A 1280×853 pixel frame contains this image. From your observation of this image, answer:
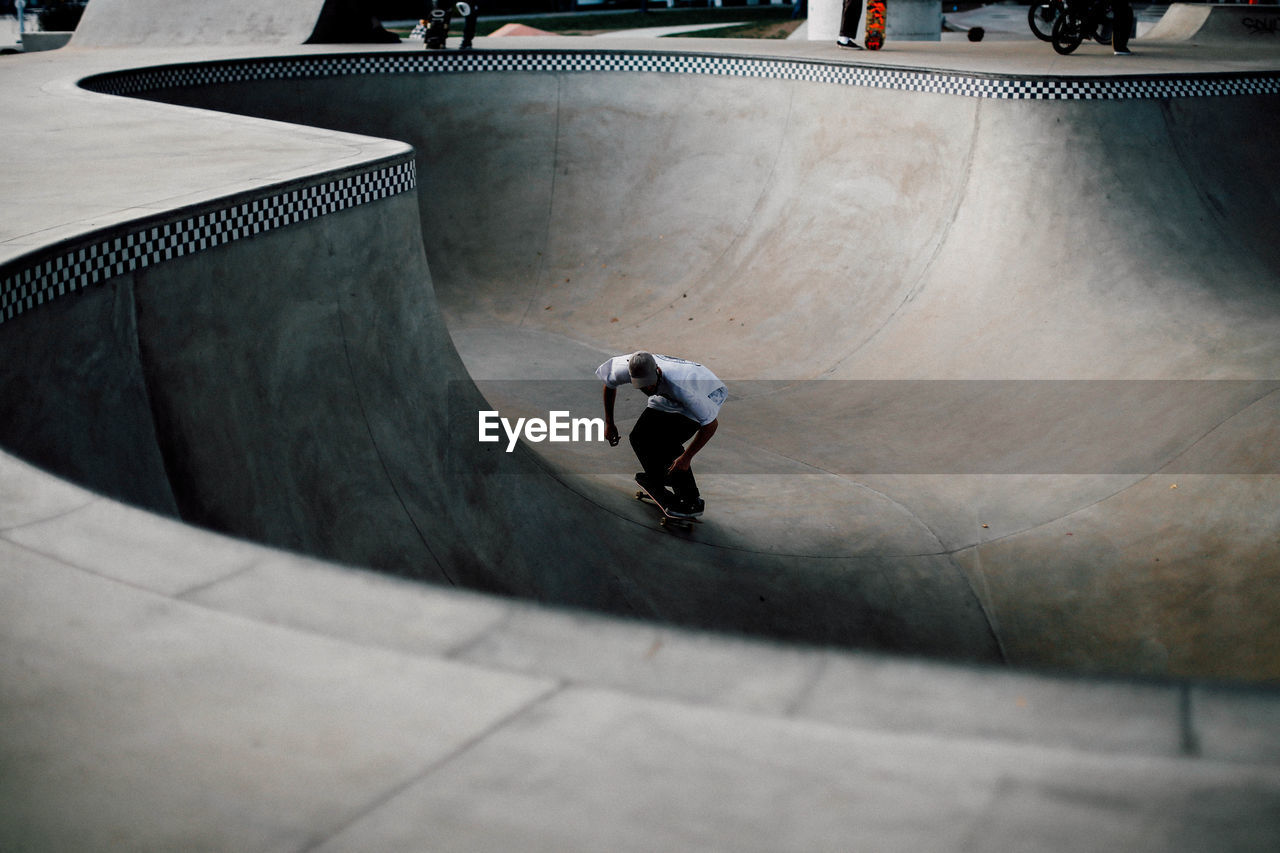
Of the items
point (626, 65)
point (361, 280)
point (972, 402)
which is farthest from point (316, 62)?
point (972, 402)

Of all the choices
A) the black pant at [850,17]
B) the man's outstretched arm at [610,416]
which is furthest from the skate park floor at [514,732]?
the black pant at [850,17]

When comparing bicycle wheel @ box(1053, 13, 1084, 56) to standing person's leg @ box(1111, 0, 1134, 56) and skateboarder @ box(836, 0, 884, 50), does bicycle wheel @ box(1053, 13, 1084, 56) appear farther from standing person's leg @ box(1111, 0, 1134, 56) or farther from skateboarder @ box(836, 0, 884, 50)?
skateboarder @ box(836, 0, 884, 50)

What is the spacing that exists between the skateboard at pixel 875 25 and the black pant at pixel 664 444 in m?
9.47

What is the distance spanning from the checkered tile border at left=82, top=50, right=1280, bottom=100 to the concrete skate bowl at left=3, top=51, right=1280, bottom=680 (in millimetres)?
38

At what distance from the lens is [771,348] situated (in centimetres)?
892

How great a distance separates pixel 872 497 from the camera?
6668mm

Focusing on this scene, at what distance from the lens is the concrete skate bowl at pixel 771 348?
4.65m

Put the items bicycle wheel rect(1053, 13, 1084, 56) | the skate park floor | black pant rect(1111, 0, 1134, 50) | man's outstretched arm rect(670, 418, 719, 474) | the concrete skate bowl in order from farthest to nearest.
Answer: bicycle wheel rect(1053, 13, 1084, 56), black pant rect(1111, 0, 1134, 50), man's outstretched arm rect(670, 418, 719, 474), the concrete skate bowl, the skate park floor

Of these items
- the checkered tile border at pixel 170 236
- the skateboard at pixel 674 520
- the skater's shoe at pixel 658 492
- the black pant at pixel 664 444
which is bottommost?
the skateboard at pixel 674 520

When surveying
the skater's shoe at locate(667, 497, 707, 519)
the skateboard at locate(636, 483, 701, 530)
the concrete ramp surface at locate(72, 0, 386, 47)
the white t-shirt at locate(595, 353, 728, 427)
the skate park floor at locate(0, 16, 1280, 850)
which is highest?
the concrete ramp surface at locate(72, 0, 386, 47)

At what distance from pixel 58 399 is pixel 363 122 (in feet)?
29.3

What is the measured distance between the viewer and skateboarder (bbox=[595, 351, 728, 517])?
585 centimetres

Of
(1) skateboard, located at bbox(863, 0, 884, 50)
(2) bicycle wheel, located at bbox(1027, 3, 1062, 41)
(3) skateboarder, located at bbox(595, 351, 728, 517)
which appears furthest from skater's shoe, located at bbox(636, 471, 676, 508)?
(2) bicycle wheel, located at bbox(1027, 3, 1062, 41)

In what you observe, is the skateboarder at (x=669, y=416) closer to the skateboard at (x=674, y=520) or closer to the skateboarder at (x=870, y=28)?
the skateboard at (x=674, y=520)
